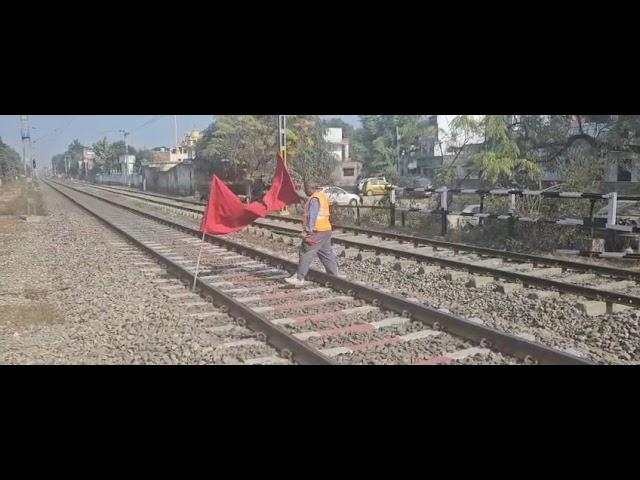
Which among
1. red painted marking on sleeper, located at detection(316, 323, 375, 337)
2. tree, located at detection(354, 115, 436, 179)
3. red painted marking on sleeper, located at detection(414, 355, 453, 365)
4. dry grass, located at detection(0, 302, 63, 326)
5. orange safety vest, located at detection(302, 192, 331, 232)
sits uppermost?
tree, located at detection(354, 115, 436, 179)

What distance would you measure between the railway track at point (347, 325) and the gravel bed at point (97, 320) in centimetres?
→ 37

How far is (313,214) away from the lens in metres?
8.16

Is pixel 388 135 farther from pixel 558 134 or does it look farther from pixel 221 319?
pixel 221 319

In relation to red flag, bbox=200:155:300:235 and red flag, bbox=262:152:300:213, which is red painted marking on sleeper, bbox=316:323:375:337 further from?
red flag, bbox=262:152:300:213

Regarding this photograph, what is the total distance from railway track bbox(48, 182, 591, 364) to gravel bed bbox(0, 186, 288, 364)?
0.37 m

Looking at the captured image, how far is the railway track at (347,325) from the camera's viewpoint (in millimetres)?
5164

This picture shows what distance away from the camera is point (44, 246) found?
46.9 feet

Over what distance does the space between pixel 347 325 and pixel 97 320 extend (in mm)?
3091

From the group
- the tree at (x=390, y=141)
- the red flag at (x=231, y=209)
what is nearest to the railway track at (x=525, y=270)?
the red flag at (x=231, y=209)

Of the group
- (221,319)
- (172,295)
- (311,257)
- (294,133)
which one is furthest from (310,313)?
(294,133)

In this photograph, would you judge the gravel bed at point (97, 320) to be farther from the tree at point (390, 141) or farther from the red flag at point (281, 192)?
the tree at point (390, 141)

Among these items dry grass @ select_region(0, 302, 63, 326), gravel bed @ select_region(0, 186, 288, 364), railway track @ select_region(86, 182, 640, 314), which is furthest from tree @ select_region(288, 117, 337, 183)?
dry grass @ select_region(0, 302, 63, 326)

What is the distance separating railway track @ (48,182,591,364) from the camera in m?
5.16

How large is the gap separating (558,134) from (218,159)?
24.1m
